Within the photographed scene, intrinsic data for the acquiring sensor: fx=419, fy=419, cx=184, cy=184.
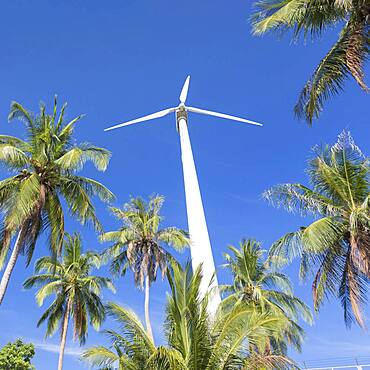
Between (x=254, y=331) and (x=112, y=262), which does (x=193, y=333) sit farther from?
(x=112, y=262)

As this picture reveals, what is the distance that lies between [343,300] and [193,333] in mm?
7074

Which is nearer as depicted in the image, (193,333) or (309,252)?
(193,333)

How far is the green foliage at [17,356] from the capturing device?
33.7 m

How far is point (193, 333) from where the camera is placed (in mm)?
12438

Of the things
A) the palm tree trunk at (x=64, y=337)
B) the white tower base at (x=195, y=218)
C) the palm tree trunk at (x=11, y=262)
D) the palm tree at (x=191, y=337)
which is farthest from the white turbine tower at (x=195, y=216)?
the palm tree trunk at (x=64, y=337)

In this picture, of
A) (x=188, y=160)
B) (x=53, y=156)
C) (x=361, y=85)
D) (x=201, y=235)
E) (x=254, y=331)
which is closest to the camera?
(x=361, y=85)

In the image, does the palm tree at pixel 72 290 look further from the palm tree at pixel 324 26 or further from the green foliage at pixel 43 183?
the palm tree at pixel 324 26

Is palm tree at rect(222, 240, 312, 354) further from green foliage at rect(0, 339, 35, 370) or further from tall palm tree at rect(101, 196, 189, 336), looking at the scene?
green foliage at rect(0, 339, 35, 370)

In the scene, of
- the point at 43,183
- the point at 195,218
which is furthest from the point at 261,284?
the point at 43,183

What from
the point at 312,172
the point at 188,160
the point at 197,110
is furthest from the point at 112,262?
the point at 312,172

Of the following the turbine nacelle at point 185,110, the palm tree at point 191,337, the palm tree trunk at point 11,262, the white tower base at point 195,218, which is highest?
the turbine nacelle at point 185,110

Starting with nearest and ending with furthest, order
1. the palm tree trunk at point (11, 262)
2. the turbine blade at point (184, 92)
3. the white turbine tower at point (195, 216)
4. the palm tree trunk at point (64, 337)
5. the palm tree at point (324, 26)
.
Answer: the palm tree at point (324, 26) < the palm tree trunk at point (11, 262) < the white turbine tower at point (195, 216) < the palm tree trunk at point (64, 337) < the turbine blade at point (184, 92)

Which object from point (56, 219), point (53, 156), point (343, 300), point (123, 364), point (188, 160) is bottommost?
point (123, 364)

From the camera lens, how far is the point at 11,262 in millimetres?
17109
